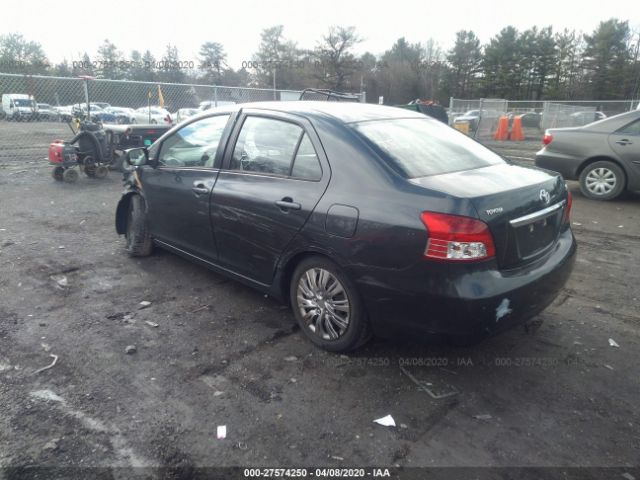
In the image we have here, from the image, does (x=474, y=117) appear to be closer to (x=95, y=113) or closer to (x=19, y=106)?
(x=95, y=113)

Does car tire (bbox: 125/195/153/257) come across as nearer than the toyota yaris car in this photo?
No

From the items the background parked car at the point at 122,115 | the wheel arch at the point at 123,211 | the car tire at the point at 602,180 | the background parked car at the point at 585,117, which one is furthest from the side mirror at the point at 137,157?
the background parked car at the point at 585,117

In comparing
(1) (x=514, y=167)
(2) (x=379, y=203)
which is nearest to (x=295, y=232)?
(2) (x=379, y=203)

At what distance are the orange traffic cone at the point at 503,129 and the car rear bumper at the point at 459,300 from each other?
20.6 metres

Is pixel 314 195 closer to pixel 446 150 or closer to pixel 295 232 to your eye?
pixel 295 232

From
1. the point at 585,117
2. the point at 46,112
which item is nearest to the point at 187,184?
the point at 46,112

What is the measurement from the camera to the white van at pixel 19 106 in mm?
12948

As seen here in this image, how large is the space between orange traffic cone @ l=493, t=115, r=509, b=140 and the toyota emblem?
802 inches

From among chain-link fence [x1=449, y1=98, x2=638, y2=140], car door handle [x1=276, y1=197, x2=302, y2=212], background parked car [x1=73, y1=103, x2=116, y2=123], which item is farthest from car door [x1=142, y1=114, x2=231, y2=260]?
chain-link fence [x1=449, y1=98, x2=638, y2=140]

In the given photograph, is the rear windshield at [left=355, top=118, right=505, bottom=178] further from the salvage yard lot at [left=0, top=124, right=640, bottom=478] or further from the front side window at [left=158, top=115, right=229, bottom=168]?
the front side window at [left=158, top=115, right=229, bottom=168]

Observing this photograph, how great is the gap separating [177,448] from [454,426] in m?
1.47

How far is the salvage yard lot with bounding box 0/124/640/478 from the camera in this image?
2359 mm

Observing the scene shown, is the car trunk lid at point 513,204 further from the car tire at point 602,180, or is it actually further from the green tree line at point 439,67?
the green tree line at point 439,67

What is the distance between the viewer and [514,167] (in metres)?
3.41
